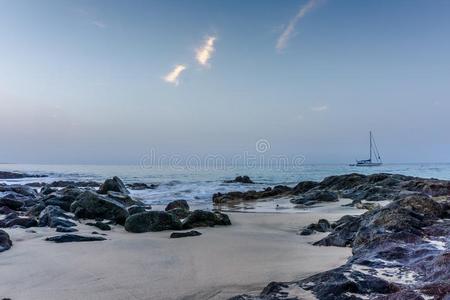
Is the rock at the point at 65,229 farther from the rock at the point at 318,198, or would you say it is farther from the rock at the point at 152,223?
the rock at the point at 318,198

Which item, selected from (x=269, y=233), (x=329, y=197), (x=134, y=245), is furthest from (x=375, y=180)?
(x=134, y=245)

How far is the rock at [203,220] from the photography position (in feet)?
35.8

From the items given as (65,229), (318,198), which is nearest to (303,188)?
(318,198)

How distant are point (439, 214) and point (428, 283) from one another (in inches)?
160

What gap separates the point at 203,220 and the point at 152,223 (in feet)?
5.35

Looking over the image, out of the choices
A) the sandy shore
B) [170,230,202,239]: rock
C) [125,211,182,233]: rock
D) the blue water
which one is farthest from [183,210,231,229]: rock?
the blue water

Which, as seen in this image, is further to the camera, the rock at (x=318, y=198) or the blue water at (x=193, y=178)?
the blue water at (x=193, y=178)

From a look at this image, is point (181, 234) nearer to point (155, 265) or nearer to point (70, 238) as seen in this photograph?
point (70, 238)

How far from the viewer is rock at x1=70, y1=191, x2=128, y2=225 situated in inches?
482

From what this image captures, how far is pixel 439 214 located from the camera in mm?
7016

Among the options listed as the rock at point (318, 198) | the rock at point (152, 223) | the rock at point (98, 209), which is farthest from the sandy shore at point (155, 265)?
the rock at point (318, 198)

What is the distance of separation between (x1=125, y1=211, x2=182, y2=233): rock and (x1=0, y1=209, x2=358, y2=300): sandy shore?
95 centimetres

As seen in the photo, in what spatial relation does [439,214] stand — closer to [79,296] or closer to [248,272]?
[248,272]

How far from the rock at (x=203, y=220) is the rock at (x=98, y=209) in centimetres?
236
